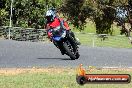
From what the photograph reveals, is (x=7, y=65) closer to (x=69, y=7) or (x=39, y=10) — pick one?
(x=39, y=10)

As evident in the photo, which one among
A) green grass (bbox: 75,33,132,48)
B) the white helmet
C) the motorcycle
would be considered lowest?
green grass (bbox: 75,33,132,48)

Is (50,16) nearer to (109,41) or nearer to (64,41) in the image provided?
(64,41)

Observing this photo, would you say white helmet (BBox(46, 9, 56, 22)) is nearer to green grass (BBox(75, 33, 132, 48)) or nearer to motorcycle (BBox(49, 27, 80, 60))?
motorcycle (BBox(49, 27, 80, 60))

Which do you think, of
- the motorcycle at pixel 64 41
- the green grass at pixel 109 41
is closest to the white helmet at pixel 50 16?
the motorcycle at pixel 64 41

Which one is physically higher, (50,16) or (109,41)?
(50,16)

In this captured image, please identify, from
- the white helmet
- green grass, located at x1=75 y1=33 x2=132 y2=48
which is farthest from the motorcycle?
green grass, located at x1=75 y1=33 x2=132 y2=48

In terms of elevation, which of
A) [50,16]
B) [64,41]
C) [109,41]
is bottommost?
[109,41]

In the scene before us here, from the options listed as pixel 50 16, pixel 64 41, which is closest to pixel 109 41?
pixel 64 41

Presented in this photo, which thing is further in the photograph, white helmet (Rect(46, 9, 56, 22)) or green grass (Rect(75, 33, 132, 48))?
green grass (Rect(75, 33, 132, 48))

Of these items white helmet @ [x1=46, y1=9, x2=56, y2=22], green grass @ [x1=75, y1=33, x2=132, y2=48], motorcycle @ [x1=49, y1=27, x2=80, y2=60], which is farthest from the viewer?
green grass @ [x1=75, y1=33, x2=132, y2=48]

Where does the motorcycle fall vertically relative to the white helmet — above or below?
below

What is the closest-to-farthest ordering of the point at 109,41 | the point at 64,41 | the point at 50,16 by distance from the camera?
the point at 50,16 → the point at 64,41 → the point at 109,41

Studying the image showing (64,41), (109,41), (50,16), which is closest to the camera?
(50,16)

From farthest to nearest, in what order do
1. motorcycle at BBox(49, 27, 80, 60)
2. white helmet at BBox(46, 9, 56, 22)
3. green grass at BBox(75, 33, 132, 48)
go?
1. green grass at BBox(75, 33, 132, 48)
2. motorcycle at BBox(49, 27, 80, 60)
3. white helmet at BBox(46, 9, 56, 22)
